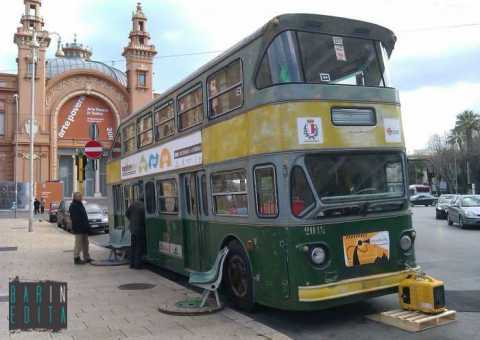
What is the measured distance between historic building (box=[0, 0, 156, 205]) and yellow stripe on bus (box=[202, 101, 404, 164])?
168ft

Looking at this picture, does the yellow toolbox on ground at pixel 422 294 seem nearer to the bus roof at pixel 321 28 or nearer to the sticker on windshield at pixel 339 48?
the sticker on windshield at pixel 339 48

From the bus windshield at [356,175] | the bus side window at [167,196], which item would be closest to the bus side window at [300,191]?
the bus windshield at [356,175]

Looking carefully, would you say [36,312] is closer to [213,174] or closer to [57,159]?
[213,174]

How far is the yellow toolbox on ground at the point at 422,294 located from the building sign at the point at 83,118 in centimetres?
5795

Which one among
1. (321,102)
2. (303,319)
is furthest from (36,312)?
(321,102)

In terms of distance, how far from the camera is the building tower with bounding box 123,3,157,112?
209ft

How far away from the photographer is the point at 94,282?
10578 mm

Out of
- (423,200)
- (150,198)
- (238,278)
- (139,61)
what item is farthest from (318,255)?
(139,61)

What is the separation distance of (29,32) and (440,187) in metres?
61.0

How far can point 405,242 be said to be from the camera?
748cm

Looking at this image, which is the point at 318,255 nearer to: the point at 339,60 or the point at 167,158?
the point at 339,60

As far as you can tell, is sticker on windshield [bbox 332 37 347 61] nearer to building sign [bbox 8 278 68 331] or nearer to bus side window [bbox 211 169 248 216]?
bus side window [bbox 211 169 248 216]

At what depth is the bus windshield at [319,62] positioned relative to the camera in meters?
7.06

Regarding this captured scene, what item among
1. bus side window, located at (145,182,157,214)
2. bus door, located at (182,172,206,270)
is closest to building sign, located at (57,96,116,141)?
bus side window, located at (145,182,157,214)
